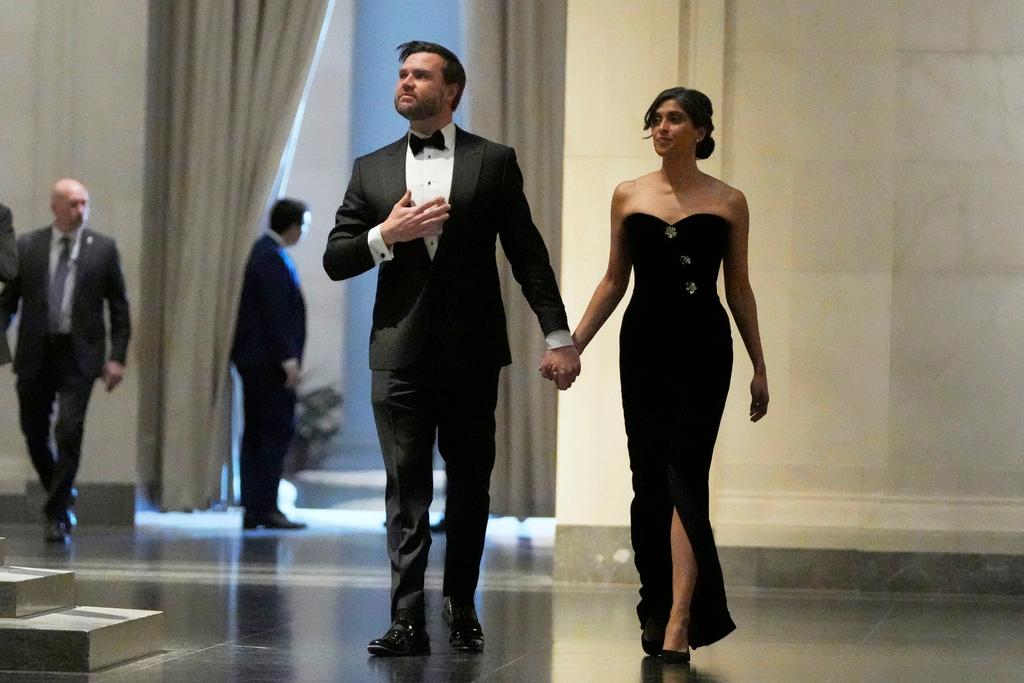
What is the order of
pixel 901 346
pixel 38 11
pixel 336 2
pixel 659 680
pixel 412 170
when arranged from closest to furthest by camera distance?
pixel 659 680 → pixel 412 170 → pixel 901 346 → pixel 38 11 → pixel 336 2

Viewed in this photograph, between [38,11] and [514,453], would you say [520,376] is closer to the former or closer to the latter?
[514,453]

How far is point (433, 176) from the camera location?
5.16 meters

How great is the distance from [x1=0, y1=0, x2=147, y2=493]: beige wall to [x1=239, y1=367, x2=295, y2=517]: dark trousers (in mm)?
720

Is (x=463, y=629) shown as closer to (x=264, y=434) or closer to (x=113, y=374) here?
(x=113, y=374)

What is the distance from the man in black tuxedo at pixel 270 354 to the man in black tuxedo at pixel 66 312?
45.8 inches

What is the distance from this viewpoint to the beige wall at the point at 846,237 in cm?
730

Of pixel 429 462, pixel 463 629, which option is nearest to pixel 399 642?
pixel 463 629

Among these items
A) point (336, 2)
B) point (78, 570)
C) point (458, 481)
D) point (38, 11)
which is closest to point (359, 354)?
point (336, 2)

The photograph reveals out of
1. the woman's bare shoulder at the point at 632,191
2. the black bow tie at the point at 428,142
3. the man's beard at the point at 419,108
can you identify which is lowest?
the woman's bare shoulder at the point at 632,191

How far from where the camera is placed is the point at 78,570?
24.4 ft

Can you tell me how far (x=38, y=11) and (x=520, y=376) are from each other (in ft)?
11.9

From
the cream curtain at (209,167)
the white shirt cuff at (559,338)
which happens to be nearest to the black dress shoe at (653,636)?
the white shirt cuff at (559,338)

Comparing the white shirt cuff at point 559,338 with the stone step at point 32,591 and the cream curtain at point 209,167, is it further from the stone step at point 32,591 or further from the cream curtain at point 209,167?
the cream curtain at point 209,167

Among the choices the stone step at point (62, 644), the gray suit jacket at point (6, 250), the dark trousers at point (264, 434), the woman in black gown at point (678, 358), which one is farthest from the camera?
the dark trousers at point (264, 434)
